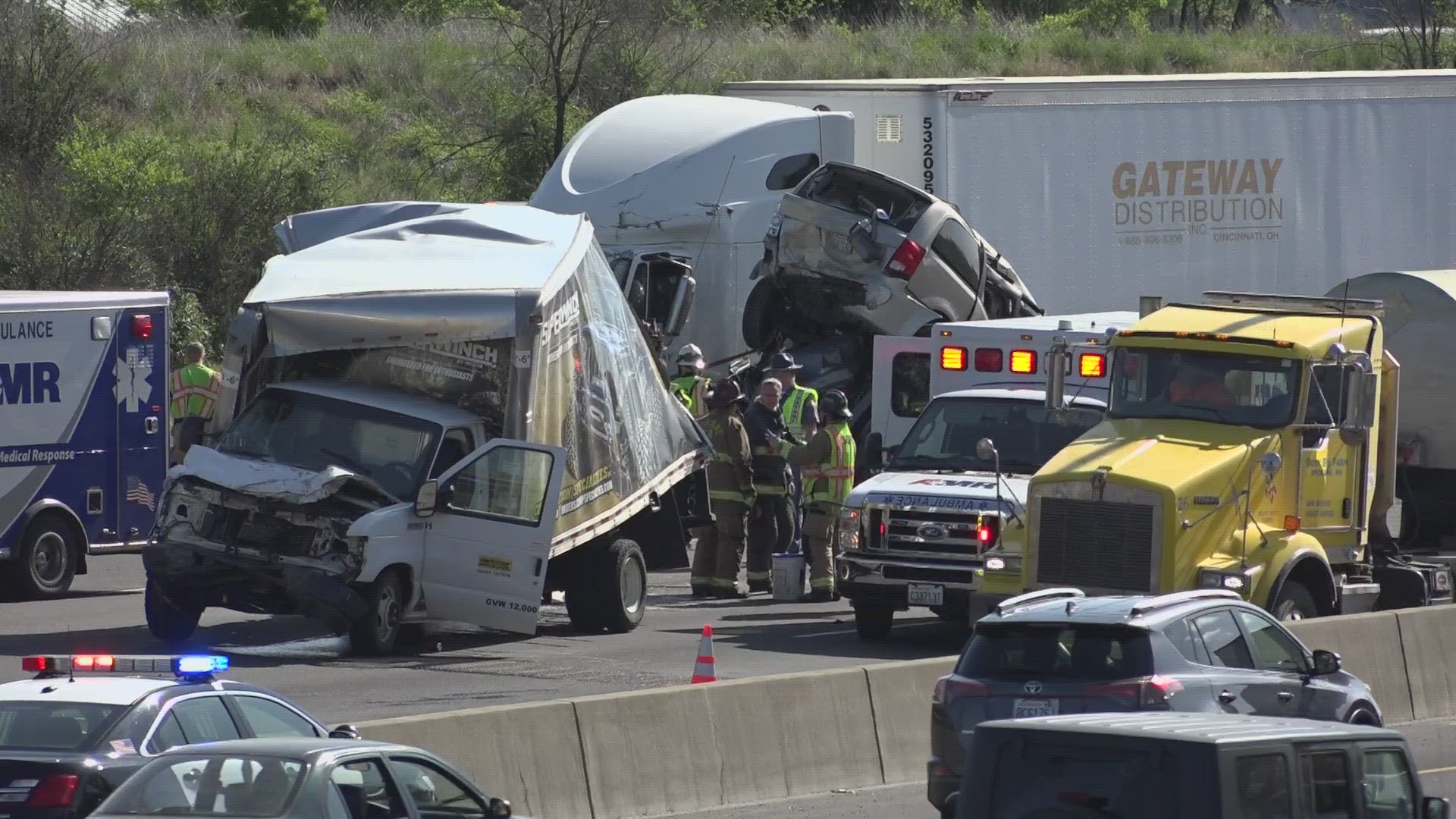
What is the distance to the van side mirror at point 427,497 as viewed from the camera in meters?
15.5

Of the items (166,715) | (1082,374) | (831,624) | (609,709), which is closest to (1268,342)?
(1082,374)

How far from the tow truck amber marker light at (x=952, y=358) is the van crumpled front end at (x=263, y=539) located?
646 cm

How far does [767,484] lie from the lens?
1948 cm

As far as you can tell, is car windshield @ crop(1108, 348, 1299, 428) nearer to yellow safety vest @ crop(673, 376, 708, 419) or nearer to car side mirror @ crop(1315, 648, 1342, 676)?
car side mirror @ crop(1315, 648, 1342, 676)

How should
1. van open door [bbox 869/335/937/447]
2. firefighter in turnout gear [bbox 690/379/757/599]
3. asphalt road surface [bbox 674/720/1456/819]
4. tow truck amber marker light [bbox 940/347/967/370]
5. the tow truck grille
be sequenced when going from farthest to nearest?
van open door [bbox 869/335/937/447] → tow truck amber marker light [bbox 940/347/967/370] → firefighter in turnout gear [bbox 690/379/757/599] → the tow truck grille → asphalt road surface [bbox 674/720/1456/819]

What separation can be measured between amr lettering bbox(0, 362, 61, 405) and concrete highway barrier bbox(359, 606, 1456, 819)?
8.16 metres

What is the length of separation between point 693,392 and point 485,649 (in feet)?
20.0

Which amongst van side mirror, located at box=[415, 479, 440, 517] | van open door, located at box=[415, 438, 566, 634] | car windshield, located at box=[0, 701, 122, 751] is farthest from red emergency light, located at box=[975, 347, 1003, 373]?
car windshield, located at box=[0, 701, 122, 751]

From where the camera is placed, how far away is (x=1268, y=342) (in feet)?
52.2

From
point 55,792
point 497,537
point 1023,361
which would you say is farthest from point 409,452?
point 55,792

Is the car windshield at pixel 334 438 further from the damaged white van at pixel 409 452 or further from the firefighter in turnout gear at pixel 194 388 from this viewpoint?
the firefighter in turnout gear at pixel 194 388

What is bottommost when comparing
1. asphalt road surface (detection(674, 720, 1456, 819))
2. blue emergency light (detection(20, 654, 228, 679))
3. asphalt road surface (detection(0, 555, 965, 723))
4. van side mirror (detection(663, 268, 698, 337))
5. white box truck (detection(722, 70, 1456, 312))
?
asphalt road surface (detection(674, 720, 1456, 819))

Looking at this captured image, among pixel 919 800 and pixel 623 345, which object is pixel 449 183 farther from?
pixel 919 800

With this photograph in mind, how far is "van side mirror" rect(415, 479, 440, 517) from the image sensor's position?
15.5 meters
